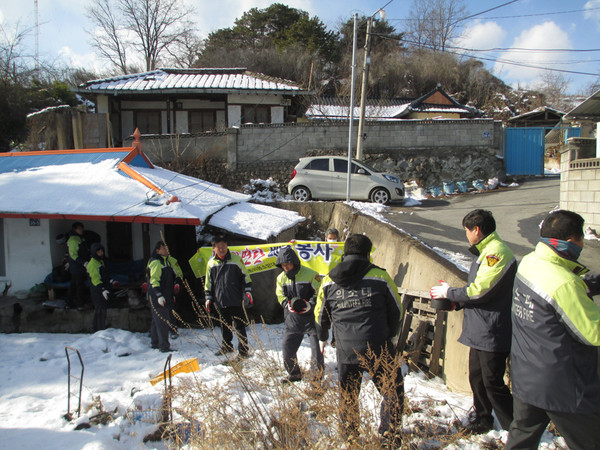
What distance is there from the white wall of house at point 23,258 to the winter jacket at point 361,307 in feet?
24.0

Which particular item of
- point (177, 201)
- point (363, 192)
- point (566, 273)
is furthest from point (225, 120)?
point (566, 273)

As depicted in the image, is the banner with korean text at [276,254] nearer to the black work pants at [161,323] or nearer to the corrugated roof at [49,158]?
the black work pants at [161,323]

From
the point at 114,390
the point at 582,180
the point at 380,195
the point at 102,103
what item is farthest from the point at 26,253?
the point at 102,103

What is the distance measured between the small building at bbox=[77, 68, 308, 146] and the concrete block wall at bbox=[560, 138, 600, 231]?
41.2ft

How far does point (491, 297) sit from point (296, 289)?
2318 mm

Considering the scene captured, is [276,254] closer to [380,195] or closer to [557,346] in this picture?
[557,346]

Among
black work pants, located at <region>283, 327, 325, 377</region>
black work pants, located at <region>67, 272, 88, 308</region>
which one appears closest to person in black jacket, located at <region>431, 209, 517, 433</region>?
black work pants, located at <region>283, 327, 325, 377</region>

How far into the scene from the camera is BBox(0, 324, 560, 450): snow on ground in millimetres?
3473

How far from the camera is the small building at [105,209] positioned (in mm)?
7438

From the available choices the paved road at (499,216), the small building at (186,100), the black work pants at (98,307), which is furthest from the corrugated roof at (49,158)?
the small building at (186,100)

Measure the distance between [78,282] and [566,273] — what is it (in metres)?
7.69

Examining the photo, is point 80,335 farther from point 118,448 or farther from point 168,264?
point 118,448

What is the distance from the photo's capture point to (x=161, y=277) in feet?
20.0

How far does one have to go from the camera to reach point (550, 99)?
3497 cm
